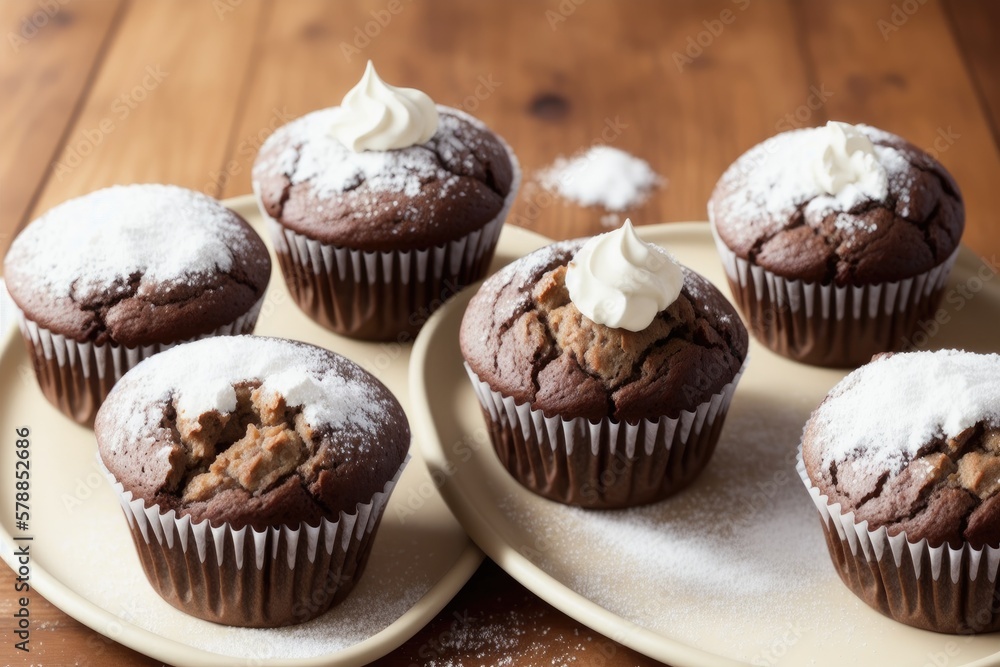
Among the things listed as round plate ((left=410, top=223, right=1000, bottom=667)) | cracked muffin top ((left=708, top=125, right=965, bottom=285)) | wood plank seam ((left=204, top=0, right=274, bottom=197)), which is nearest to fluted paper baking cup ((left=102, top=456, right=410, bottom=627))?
round plate ((left=410, top=223, right=1000, bottom=667))

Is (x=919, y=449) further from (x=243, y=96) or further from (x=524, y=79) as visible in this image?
(x=243, y=96)

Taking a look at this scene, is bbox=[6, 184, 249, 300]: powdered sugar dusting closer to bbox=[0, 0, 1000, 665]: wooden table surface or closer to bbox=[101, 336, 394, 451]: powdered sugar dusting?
bbox=[101, 336, 394, 451]: powdered sugar dusting

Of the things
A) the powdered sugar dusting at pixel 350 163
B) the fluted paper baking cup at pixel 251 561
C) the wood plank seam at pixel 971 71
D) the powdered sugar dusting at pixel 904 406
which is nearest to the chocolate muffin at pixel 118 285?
the powdered sugar dusting at pixel 350 163

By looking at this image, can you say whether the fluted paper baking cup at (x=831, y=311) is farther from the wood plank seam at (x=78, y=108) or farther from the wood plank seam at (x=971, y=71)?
the wood plank seam at (x=78, y=108)

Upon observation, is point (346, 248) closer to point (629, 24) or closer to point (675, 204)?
point (675, 204)

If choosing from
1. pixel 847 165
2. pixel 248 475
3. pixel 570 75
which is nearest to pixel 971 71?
pixel 570 75

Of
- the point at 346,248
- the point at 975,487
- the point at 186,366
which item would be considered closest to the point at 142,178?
the point at 346,248
